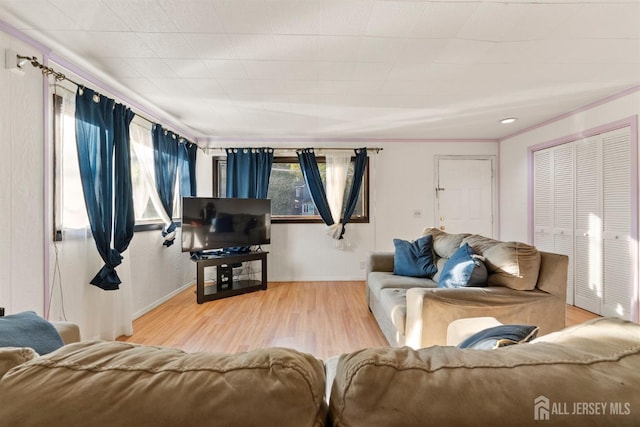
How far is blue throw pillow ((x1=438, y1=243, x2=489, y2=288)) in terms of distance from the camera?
2.17 meters

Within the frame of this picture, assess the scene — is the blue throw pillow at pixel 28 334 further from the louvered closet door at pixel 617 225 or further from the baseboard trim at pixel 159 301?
the louvered closet door at pixel 617 225

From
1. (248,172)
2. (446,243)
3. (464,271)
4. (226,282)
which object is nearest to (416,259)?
(446,243)

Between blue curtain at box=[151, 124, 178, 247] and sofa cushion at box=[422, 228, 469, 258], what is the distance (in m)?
3.19

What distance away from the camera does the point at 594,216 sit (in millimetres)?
3270

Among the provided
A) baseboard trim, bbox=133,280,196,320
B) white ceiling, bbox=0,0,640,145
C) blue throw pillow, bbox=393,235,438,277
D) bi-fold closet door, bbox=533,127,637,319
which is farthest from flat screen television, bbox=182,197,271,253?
bi-fold closet door, bbox=533,127,637,319

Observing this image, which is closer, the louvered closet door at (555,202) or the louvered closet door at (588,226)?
the louvered closet door at (588,226)

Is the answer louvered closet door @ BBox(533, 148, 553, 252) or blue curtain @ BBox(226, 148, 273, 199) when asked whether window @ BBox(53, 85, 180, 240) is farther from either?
louvered closet door @ BBox(533, 148, 553, 252)

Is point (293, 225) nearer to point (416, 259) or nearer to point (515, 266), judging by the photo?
point (416, 259)

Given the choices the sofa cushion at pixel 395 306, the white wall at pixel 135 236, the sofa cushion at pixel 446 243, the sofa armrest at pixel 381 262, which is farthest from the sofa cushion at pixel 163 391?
the sofa armrest at pixel 381 262

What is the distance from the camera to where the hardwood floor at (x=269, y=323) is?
2578mm

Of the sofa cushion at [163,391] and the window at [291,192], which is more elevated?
the window at [291,192]

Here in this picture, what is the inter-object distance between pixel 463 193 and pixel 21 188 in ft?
17.4

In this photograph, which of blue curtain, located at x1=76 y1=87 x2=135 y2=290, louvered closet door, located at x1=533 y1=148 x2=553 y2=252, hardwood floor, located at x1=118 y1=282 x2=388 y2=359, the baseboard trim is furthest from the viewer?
louvered closet door, located at x1=533 y1=148 x2=553 y2=252

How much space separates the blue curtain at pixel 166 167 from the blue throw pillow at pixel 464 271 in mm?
3235
